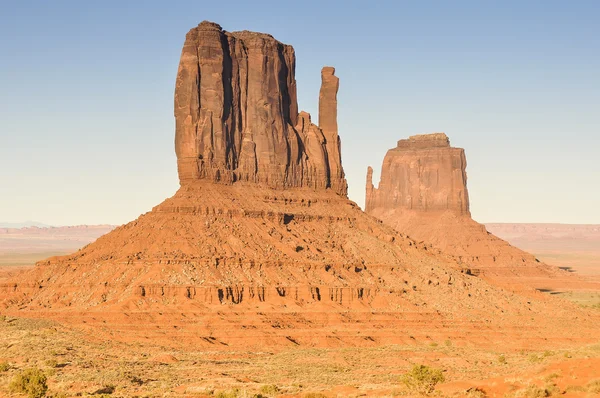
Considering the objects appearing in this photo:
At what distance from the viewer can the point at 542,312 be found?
108812mm

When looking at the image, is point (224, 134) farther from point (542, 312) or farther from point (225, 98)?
point (542, 312)

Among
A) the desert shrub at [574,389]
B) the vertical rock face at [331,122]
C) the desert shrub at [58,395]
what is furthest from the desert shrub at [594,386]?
the vertical rock face at [331,122]

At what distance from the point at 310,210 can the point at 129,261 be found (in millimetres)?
24299

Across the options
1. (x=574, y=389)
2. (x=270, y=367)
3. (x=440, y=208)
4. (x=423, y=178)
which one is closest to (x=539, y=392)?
(x=574, y=389)

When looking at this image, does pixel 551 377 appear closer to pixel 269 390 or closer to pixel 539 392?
pixel 539 392

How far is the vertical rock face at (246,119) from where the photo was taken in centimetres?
10900

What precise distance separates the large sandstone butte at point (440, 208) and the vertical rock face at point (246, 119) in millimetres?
50770

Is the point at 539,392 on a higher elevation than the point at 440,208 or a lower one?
lower

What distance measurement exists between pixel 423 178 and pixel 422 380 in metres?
139

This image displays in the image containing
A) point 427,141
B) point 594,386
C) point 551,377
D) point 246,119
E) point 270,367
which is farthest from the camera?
point 427,141

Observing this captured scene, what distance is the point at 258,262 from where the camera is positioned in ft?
322

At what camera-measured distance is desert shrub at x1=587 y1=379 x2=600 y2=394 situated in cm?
4219

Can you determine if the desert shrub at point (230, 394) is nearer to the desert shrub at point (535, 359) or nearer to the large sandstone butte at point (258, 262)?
the desert shrub at point (535, 359)

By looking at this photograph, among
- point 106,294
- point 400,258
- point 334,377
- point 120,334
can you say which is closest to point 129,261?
point 106,294
